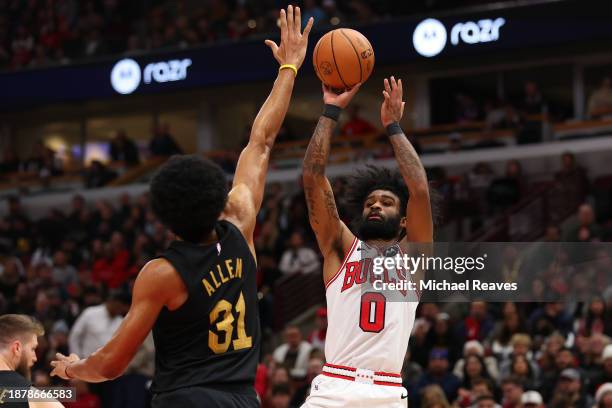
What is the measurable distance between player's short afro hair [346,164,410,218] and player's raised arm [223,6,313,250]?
1.51 m

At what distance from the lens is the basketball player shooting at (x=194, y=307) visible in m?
4.27

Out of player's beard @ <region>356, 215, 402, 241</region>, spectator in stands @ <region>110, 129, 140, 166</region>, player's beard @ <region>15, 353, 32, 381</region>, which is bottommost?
player's beard @ <region>15, 353, 32, 381</region>

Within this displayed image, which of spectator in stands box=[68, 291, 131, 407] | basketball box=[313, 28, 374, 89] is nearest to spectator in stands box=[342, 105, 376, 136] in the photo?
spectator in stands box=[68, 291, 131, 407]

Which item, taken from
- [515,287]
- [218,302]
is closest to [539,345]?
[515,287]

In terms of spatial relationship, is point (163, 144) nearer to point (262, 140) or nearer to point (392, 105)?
point (392, 105)

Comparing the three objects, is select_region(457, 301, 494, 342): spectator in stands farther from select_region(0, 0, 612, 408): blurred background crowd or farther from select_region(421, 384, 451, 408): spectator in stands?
select_region(421, 384, 451, 408): spectator in stands

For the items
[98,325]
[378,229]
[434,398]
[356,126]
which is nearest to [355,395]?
[378,229]

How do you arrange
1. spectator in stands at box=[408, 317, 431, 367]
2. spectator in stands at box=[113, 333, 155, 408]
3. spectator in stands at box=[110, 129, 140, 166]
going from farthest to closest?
spectator in stands at box=[110, 129, 140, 166]
spectator in stands at box=[113, 333, 155, 408]
spectator in stands at box=[408, 317, 431, 367]

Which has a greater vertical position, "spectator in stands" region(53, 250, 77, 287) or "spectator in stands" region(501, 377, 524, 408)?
"spectator in stands" region(53, 250, 77, 287)

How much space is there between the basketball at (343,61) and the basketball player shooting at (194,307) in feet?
7.63

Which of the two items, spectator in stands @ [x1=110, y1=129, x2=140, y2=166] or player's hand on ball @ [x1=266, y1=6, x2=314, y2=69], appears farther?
spectator in stands @ [x1=110, y1=129, x2=140, y2=166]

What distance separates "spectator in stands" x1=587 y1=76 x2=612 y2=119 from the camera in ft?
58.3

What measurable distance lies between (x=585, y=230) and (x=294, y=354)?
389 centimetres

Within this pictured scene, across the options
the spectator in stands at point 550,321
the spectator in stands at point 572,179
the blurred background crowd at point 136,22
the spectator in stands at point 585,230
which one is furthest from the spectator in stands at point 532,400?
the blurred background crowd at point 136,22
